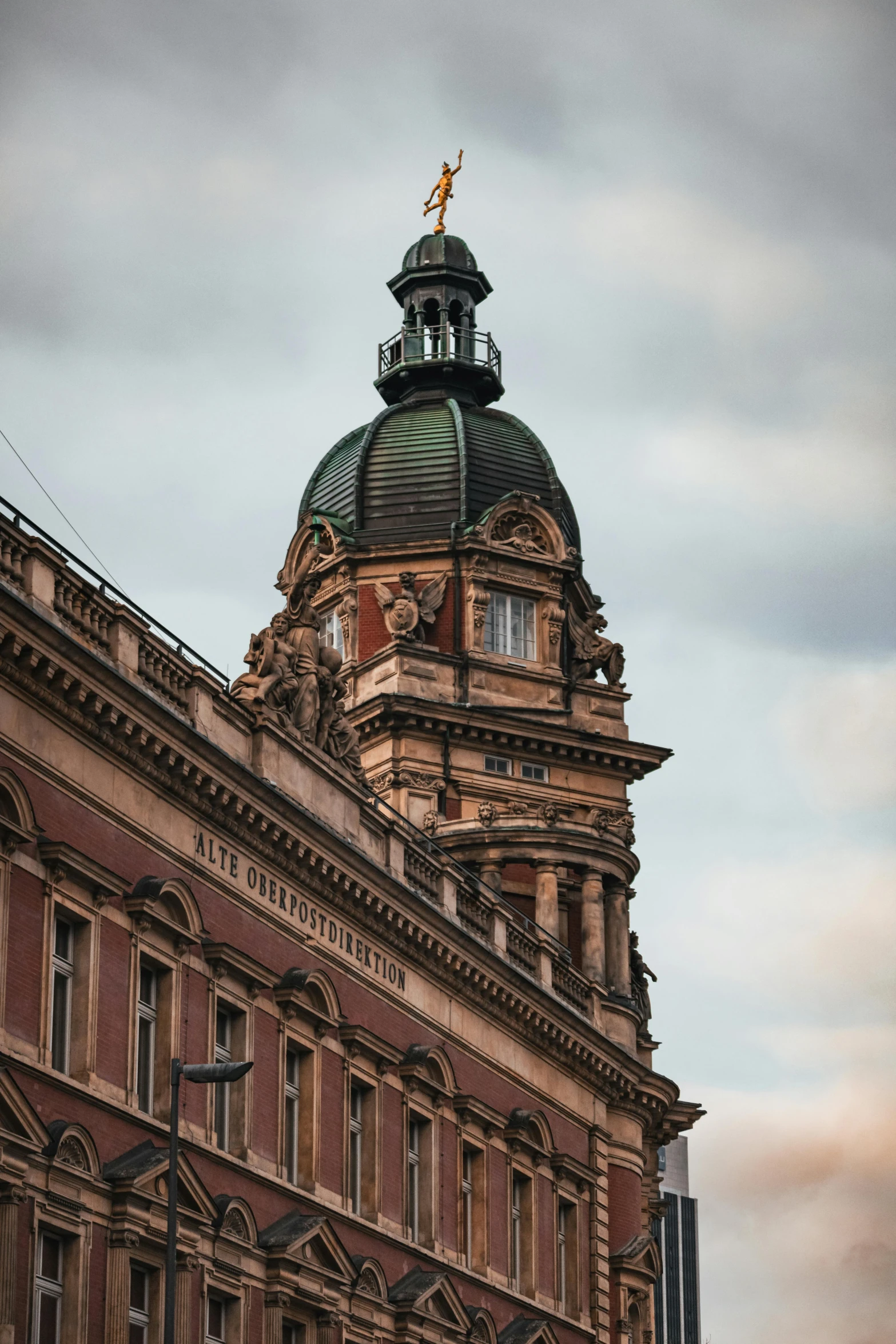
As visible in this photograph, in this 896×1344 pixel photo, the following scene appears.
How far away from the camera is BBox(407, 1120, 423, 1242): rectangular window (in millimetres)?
46312

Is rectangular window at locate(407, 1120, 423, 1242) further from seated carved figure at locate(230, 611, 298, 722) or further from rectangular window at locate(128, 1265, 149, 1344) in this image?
rectangular window at locate(128, 1265, 149, 1344)

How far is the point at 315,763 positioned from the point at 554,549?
95.2ft

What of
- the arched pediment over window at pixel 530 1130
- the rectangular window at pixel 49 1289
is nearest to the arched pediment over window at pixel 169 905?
the rectangular window at pixel 49 1289

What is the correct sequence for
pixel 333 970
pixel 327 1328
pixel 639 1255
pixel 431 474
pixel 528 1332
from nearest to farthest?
pixel 327 1328 → pixel 333 970 → pixel 528 1332 → pixel 639 1255 → pixel 431 474

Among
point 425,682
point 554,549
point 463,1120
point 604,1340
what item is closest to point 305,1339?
point 463,1120

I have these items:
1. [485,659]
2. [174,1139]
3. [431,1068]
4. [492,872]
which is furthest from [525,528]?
[174,1139]

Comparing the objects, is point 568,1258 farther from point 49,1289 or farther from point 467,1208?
point 49,1289

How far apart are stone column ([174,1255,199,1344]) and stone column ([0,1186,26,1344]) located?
171 inches

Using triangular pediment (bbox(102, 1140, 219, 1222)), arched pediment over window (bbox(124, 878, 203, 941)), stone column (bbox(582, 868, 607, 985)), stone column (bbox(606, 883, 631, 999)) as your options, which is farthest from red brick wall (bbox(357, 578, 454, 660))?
triangular pediment (bbox(102, 1140, 219, 1222))

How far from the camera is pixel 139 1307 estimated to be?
36.2 meters

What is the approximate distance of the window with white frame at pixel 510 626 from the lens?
234 feet

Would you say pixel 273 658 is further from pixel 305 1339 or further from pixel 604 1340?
pixel 604 1340

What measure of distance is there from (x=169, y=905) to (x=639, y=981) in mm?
32196

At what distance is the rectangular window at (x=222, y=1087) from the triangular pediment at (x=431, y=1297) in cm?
568
